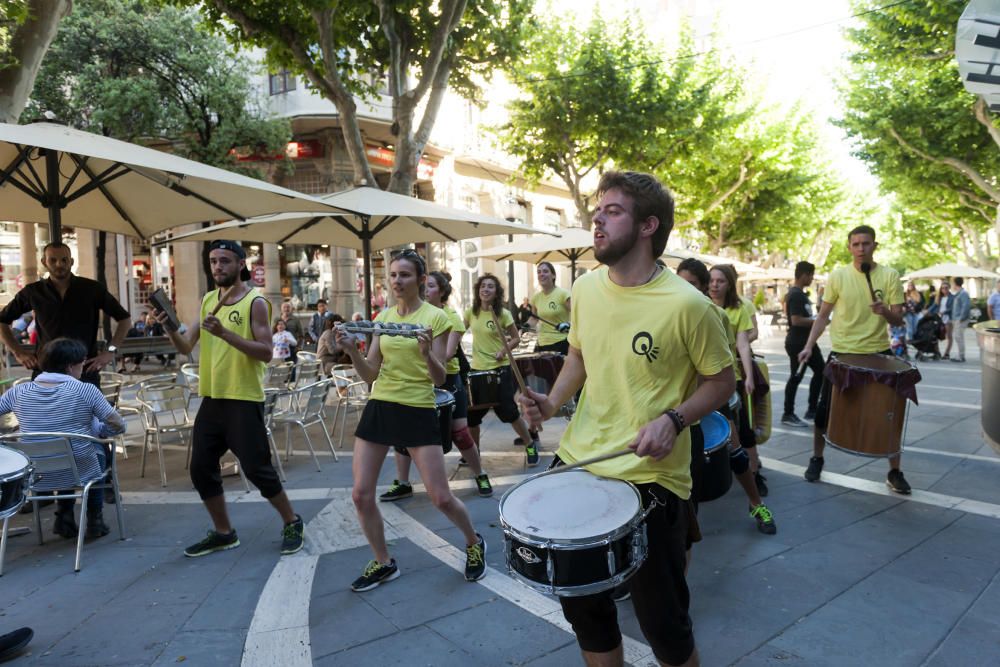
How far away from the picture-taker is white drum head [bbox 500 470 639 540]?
6.45 feet

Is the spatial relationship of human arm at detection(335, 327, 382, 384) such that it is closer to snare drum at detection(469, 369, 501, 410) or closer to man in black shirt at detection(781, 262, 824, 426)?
snare drum at detection(469, 369, 501, 410)

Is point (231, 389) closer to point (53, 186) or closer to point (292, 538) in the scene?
point (292, 538)

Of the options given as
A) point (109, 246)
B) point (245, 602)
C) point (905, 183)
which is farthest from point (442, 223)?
point (905, 183)

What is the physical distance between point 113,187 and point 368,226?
273cm

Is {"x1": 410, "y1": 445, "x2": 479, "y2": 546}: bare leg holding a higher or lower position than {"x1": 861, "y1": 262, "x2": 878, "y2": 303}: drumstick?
lower

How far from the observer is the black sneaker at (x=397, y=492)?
535 cm

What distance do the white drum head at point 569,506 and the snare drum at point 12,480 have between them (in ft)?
6.96

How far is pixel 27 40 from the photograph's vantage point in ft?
24.3

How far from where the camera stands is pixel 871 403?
4.70 meters

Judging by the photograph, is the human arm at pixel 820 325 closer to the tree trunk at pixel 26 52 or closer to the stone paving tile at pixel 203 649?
the stone paving tile at pixel 203 649

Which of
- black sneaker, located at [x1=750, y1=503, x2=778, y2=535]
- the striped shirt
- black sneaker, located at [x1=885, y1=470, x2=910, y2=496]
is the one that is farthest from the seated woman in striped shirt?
black sneaker, located at [x1=885, y1=470, x2=910, y2=496]

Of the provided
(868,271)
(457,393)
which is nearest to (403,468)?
(457,393)

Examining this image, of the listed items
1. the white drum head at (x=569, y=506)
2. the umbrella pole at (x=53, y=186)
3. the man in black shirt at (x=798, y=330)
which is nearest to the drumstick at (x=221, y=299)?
the umbrella pole at (x=53, y=186)

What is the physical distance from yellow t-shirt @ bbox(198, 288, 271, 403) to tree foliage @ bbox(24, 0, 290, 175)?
13.8 metres
